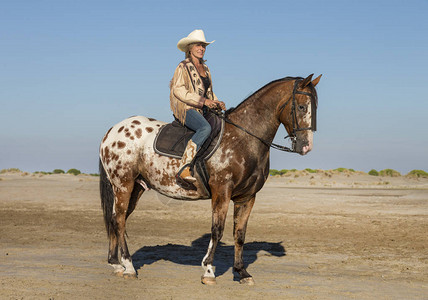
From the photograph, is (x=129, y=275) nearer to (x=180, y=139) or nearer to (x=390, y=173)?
(x=180, y=139)

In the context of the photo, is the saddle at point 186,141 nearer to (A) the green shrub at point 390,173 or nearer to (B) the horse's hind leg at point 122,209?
(B) the horse's hind leg at point 122,209

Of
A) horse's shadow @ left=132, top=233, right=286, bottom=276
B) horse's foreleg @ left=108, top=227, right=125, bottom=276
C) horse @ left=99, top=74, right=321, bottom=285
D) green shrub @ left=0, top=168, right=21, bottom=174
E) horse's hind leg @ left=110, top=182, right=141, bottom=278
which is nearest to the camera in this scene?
horse @ left=99, top=74, right=321, bottom=285

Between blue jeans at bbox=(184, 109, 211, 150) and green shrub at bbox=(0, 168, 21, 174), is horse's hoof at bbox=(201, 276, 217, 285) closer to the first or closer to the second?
blue jeans at bbox=(184, 109, 211, 150)

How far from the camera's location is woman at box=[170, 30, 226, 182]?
807 cm

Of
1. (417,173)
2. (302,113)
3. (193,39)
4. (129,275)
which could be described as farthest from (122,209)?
(417,173)

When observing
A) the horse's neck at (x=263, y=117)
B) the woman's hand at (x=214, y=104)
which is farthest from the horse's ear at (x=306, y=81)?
the woman's hand at (x=214, y=104)

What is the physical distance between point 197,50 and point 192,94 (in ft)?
2.75

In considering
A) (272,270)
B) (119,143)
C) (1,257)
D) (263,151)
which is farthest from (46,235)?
(263,151)

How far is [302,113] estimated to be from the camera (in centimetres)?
780

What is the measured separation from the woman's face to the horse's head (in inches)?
67.6

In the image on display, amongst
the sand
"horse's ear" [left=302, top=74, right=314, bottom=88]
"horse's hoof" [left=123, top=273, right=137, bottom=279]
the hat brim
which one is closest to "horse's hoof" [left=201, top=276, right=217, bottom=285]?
the sand

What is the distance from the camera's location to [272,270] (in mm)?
9664

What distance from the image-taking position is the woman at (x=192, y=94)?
8070mm

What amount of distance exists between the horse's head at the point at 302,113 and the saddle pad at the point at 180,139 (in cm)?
119
